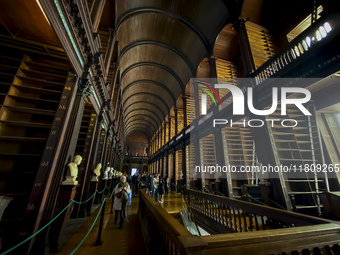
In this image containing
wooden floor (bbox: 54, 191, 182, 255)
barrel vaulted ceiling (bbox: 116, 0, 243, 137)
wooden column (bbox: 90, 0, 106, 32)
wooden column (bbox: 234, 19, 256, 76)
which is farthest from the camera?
barrel vaulted ceiling (bbox: 116, 0, 243, 137)

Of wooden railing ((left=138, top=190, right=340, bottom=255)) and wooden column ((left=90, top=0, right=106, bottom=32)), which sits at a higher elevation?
wooden column ((left=90, top=0, right=106, bottom=32))

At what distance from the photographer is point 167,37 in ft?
30.5

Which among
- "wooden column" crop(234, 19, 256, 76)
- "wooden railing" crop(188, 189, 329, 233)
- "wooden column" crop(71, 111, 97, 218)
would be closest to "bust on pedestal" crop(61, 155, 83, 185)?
"wooden column" crop(71, 111, 97, 218)

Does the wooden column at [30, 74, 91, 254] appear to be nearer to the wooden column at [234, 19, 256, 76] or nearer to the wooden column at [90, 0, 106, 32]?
the wooden column at [90, 0, 106, 32]

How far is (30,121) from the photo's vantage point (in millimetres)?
3398

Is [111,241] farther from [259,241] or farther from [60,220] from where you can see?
[259,241]

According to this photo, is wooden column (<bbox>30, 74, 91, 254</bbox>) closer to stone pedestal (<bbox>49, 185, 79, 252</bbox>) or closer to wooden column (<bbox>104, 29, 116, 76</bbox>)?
stone pedestal (<bbox>49, 185, 79, 252</bbox>)

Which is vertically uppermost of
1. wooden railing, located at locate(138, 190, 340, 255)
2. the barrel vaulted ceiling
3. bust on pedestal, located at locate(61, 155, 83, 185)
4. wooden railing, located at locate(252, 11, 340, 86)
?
the barrel vaulted ceiling

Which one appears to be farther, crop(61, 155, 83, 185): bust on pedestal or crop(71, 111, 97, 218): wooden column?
crop(71, 111, 97, 218): wooden column

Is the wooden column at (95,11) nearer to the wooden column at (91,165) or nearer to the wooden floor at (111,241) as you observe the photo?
the wooden column at (91,165)

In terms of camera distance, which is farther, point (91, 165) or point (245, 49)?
point (245, 49)

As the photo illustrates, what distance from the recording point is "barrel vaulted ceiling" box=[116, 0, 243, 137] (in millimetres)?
7105

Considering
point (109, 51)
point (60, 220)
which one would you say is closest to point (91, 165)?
point (60, 220)

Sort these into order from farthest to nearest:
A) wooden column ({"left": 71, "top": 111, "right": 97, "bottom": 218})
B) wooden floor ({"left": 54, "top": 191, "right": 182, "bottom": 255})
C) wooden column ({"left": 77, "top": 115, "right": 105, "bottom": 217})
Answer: wooden column ({"left": 77, "top": 115, "right": 105, "bottom": 217})
wooden column ({"left": 71, "top": 111, "right": 97, "bottom": 218})
wooden floor ({"left": 54, "top": 191, "right": 182, "bottom": 255})
